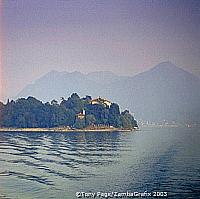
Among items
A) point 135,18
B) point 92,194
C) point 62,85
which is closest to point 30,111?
point 62,85

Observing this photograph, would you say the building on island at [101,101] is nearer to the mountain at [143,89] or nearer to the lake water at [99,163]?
the mountain at [143,89]

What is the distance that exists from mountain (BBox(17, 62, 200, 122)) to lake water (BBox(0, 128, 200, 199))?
16 centimetres

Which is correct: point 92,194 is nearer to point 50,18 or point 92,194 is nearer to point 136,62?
point 136,62

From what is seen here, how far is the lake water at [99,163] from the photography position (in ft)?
10.2

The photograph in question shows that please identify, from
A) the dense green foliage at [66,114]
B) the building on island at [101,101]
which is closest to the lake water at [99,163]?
the dense green foliage at [66,114]

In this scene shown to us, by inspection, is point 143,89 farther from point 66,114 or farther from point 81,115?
point 66,114

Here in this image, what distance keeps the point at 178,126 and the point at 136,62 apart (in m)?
0.64

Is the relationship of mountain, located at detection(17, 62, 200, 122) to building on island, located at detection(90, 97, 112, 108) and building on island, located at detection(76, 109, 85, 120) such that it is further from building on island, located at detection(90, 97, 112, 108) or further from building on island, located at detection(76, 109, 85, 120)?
building on island, located at detection(76, 109, 85, 120)

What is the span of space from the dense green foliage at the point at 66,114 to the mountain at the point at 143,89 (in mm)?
59

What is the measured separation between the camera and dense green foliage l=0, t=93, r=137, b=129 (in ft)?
10.9

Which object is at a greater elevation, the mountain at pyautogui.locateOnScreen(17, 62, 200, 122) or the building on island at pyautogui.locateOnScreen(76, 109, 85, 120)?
the mountain at pyautogui.locateOnScreen(17, 62, 200, 122)

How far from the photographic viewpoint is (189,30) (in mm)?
3359

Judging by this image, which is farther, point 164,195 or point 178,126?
point 178,126

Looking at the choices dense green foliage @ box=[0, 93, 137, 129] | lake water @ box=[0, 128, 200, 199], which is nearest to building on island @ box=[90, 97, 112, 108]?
dense green foliage @ box=[0, 93, 137, 129]
